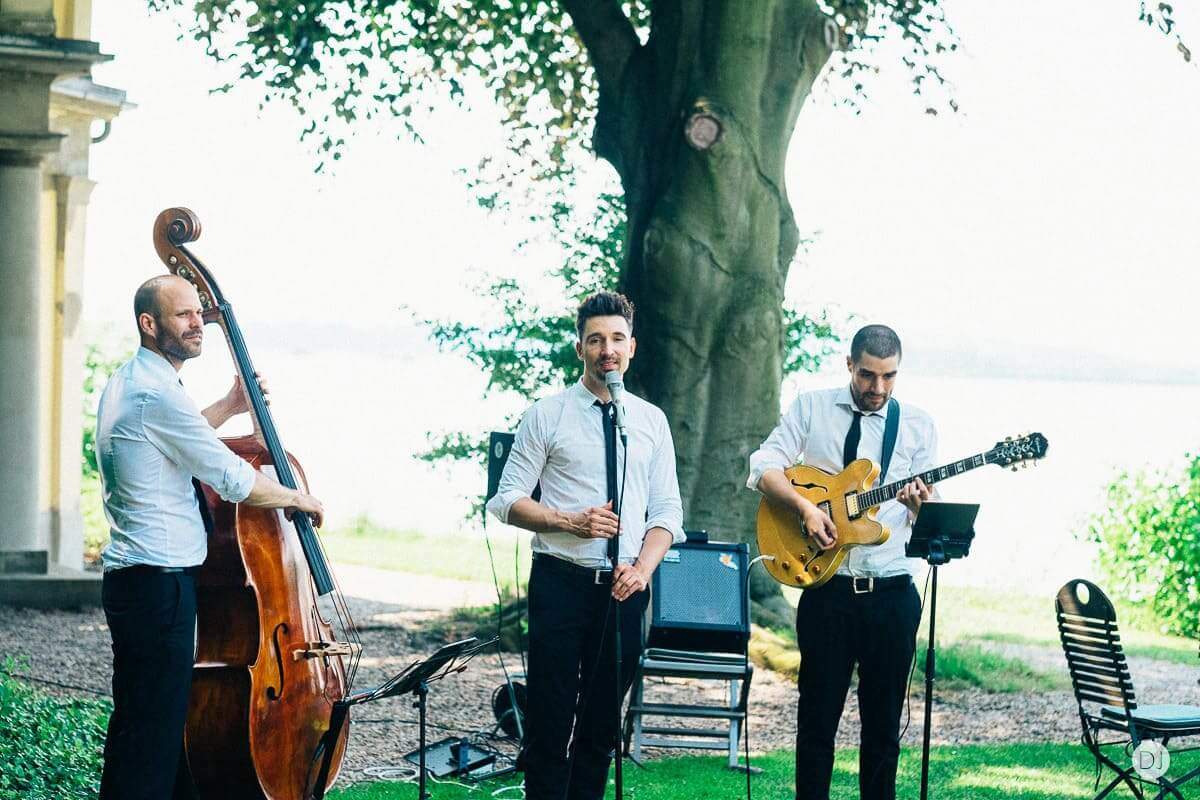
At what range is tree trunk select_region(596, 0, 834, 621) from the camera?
989 cm

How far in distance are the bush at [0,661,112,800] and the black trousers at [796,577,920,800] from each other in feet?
10.5

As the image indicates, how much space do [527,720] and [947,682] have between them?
19.0 ft

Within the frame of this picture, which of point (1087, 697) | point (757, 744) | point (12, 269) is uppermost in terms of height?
point (12, 269)

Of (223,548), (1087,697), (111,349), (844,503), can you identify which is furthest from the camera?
(111,349)

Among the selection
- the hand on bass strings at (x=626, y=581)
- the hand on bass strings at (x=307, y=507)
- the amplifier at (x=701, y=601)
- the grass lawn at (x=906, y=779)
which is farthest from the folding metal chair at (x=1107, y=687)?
the hand on bass strings at (x=307, y=507)

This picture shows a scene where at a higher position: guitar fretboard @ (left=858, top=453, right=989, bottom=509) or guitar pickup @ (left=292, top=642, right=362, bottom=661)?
guitar fretboard @ (left=858, top=453, right=989, bottom=509)

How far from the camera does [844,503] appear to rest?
5.64 metres

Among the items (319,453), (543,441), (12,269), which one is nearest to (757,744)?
(543,441)

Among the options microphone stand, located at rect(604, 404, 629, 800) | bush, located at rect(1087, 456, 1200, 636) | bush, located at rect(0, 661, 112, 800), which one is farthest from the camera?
bush, located at rect(1087, 456, 1200, 636)

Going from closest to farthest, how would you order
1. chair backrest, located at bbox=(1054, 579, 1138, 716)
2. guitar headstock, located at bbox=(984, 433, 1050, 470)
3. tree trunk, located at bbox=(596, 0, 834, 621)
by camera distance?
guitar headstock, located at bbox=(984, 433, 1050, 470) → chair backrest, located at bbox=(1054, 579, 1138, 716) → tree trunk, located at bbox=(596, 0, 834, 621)

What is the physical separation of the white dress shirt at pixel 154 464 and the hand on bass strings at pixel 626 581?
4.34 feet

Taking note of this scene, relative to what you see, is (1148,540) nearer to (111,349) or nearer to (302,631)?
(302,631)

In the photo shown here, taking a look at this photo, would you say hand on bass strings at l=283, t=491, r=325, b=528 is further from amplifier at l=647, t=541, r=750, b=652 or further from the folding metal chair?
the folding metal chair

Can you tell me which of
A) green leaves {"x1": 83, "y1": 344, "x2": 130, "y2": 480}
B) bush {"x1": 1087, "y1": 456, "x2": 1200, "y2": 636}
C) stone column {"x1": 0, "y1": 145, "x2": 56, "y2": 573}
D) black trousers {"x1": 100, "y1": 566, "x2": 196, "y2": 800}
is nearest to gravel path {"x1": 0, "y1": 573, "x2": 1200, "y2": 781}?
stone column {"x1": 0, "y1": 145, "x2": 56, "y2": 573}
